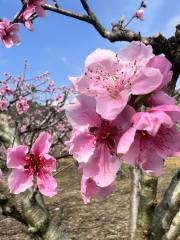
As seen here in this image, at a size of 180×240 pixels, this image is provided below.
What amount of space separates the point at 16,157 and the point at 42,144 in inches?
6.0

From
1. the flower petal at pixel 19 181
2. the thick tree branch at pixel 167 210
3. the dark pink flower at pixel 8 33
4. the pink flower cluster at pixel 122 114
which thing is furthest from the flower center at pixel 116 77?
the dark pink flower at pixel 8 33

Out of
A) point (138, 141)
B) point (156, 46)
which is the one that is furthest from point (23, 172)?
point (138, 141)

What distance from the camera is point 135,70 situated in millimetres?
1131

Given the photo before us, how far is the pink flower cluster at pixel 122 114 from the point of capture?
108 cm

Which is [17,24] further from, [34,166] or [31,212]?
[34,166]

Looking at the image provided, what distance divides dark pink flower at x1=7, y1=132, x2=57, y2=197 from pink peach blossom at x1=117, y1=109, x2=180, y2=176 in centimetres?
97

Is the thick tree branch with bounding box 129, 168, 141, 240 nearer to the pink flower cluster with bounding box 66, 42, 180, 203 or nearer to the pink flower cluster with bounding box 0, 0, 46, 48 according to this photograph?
the pink flower cluster with bounding box 0, 0, 46, 48

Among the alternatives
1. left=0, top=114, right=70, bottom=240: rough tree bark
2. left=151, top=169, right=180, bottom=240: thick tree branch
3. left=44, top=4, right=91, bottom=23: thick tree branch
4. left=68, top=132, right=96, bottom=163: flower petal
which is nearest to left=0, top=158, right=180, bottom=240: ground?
left=0, top=114, right=70, bottom=240: rough tree bark

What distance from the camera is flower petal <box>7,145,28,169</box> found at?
85.0 inches

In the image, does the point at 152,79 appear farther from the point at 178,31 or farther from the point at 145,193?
the point at 145,193

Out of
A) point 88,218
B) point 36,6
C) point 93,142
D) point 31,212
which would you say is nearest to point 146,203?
point 31,212

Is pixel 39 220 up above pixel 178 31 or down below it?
below

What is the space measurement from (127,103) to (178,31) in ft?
4.52

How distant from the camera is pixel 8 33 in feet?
14.1
